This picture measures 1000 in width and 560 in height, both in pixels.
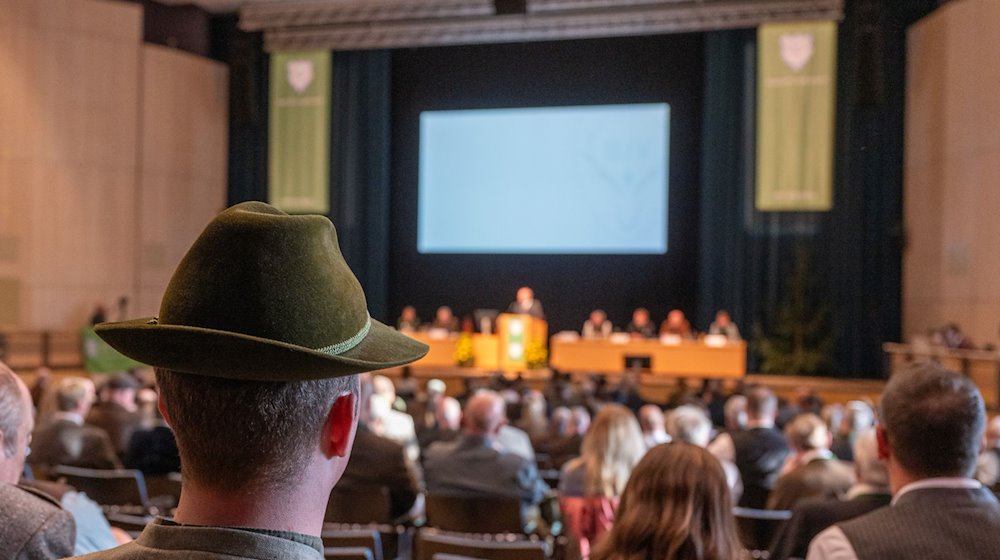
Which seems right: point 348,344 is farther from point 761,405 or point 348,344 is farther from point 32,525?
point 761,405

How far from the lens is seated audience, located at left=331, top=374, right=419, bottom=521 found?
5.43 metres

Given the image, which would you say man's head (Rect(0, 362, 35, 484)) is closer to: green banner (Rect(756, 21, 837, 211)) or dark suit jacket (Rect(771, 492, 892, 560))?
dark suit jacket (Rect(771, 492, 892, 560))

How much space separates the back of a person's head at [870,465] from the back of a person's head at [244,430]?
124 inches

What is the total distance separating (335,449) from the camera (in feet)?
3.75

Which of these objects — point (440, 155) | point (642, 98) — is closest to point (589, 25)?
point (642, 98)

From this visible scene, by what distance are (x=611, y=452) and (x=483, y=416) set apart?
3.68 feet

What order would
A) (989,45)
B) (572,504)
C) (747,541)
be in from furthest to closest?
(989,45)
(747,541)
(572,504)

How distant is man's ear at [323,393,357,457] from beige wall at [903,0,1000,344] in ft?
43.4

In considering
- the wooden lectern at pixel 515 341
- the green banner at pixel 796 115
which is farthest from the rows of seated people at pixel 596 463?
the green banner at pixel 796 115

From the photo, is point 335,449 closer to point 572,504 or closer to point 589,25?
point 572,504

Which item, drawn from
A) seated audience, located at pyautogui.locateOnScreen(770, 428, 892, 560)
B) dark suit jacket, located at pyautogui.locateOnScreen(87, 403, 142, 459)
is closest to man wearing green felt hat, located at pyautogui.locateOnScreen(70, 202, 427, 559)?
seated audience, located at pyautogui.locateOnScreen(770, 428, 892, 560)

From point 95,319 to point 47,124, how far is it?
3.09 meters

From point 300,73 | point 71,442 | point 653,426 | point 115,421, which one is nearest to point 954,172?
point 653,426

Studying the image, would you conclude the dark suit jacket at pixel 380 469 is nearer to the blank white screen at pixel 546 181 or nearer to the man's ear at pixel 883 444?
the man's ear at pixel 883 444
